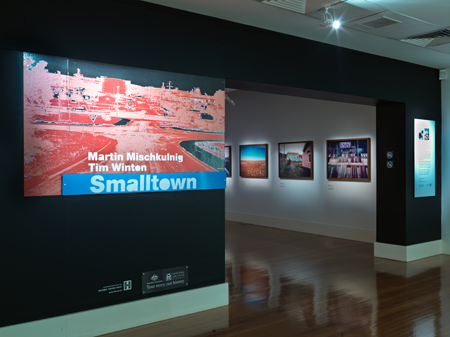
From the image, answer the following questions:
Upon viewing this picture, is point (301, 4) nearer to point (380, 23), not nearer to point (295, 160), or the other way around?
point (380, 23)

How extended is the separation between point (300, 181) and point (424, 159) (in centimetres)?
349

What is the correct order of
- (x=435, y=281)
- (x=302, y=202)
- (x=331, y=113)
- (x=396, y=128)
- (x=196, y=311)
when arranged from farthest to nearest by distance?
(x=302, y=202), (x=331, y=113), (x=396, y=128), (x=435, y=281), (x=196, y=311)

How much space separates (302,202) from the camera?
35.0 ft

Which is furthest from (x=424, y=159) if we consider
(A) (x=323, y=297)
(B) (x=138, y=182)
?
(B) (x=138, y=182)

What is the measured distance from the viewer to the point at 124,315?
4363 millimetres

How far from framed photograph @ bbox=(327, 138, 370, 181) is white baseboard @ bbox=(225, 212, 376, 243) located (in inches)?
46.3

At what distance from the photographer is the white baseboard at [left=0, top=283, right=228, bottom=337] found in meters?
3.94

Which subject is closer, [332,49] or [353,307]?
[353,307]

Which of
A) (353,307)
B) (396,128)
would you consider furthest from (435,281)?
(396,128)

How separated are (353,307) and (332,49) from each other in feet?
12.1

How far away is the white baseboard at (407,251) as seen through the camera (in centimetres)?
746

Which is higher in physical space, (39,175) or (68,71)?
(68,71)

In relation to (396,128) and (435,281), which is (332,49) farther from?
(435,281)

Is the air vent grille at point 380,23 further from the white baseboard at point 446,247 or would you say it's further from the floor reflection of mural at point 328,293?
the white baseboard at point 446,247
